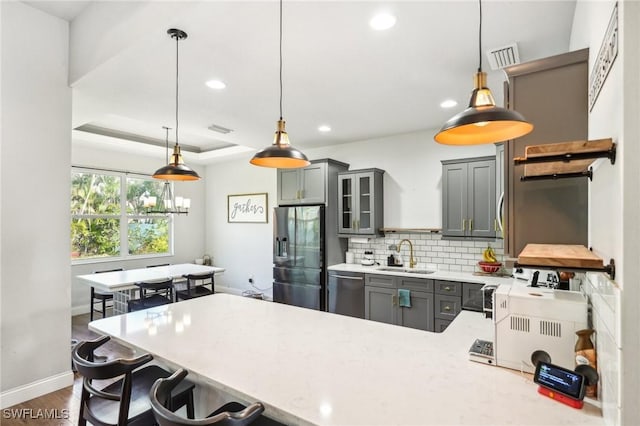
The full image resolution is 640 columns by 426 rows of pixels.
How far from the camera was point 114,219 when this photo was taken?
5809mm

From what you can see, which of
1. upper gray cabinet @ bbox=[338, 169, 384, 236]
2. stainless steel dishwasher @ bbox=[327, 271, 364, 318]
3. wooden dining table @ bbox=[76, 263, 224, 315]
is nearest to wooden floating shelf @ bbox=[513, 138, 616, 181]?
stainless steel dishwasher @ bbox=[327, 271, 364, 318]

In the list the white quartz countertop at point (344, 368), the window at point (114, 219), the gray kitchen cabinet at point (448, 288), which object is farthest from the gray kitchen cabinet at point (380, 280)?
the window at point (114, 219)

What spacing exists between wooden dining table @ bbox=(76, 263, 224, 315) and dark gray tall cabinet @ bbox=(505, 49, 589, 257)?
387 cm

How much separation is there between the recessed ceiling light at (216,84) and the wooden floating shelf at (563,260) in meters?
2.75

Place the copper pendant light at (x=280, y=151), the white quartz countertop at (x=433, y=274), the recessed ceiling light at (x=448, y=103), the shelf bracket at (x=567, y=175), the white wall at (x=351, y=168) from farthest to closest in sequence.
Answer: the white wall at (x=351, y=168)
the white quartz countertop at (x=433, y=274)
the recessed ceiling light at (x=448, y=103)
the copper pendant light at (x=280, y=151)
the shelf bracket at (x=567, y=175)

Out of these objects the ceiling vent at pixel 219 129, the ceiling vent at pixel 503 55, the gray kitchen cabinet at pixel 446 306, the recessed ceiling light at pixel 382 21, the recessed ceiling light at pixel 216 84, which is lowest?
the gray kitchen cabinet at pixel 446 306

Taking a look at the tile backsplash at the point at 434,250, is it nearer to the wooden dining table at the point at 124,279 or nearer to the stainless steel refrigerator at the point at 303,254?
the stainless steel refrigerator at the point at 303,254

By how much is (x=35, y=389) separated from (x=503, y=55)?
447 centimetres

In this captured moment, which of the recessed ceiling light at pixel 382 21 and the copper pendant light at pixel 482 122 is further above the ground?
the recessed ceiling light at pixel 382 21

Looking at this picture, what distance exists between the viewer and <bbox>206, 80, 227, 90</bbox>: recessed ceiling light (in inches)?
116

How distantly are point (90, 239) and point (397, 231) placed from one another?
504cm

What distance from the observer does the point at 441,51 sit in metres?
2.41

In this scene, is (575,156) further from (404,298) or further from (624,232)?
(404,298)

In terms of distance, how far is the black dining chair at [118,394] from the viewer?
1.39 metres
